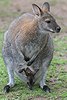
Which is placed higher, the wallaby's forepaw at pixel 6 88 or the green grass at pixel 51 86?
the wallaby's forepaw at pixel 6 88

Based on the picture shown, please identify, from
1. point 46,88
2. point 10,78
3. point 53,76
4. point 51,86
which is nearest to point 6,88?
point 10,78

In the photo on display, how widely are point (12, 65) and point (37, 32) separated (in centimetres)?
69

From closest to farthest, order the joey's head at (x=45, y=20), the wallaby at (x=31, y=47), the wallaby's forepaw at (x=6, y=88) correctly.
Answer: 1. the joey's head at (x=45, y=20)
2. the wallaby at (x=31, y=47)
3. the wallaby's forepaw at (x=6, y=88)

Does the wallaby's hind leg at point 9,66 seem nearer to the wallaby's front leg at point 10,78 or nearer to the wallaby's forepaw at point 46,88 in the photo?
the wallaby's front leg at point 10,78

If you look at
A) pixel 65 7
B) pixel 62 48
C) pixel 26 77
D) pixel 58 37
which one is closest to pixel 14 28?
pixel 26 77

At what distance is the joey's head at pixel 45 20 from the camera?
601cm

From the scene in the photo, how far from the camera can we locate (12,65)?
21.3ft

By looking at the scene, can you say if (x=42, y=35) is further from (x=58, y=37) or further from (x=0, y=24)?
(x=0, y=24)

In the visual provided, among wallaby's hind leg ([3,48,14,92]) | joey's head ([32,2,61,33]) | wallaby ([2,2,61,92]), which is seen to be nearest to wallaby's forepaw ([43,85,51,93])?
wallaby ([2,2,61,92])

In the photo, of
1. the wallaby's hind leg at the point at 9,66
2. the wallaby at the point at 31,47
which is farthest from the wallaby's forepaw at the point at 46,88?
the wallaby's hind leg at the point at 9,66

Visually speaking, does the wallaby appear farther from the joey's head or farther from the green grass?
the green grass

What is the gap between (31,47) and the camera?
244 inches

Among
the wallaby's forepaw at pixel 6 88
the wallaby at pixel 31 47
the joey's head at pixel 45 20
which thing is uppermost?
the joey's head at pixel 45 20

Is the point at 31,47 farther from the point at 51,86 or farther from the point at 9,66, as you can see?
the point at 51,86
